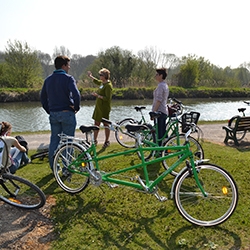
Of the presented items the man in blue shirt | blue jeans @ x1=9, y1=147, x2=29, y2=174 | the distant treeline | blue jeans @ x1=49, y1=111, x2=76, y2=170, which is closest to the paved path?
blue jeans @ x1=9, y1=147, x2=29, y2=174

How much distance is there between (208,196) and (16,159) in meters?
3.47

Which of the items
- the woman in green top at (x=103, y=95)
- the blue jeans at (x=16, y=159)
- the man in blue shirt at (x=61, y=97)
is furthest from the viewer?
the woman in green top at (x=103, y=95)

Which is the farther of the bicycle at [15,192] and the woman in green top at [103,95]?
the woman in green top at [103,95]

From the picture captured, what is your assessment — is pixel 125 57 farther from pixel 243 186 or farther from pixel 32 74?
pixel 243 186

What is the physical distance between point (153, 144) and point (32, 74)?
1150 inches

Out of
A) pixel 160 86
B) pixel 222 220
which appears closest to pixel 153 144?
pixel 160 86

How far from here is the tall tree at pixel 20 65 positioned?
3058 centimetres

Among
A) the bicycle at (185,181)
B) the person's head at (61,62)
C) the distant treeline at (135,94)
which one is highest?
the person's head at (61,62)

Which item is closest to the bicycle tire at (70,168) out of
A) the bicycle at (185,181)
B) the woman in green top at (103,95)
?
the bicycle at (185,181)

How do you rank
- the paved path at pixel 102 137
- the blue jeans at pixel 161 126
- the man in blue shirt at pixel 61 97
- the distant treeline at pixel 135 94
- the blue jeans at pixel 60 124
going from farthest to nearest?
the distant treeline at pixel 135 94
the paved path at pixel 102 137
the blue jeans at pixel 161 126
the blue jeans at pixel 60 124
the man in blue shirt at pixel 61 97

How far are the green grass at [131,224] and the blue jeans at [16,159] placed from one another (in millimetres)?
962

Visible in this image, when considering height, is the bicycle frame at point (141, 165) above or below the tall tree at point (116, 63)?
below

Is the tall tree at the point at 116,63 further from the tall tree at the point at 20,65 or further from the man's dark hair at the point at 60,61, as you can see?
the man's dark hair at the point at 60,61

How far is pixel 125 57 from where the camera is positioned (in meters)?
33.4
